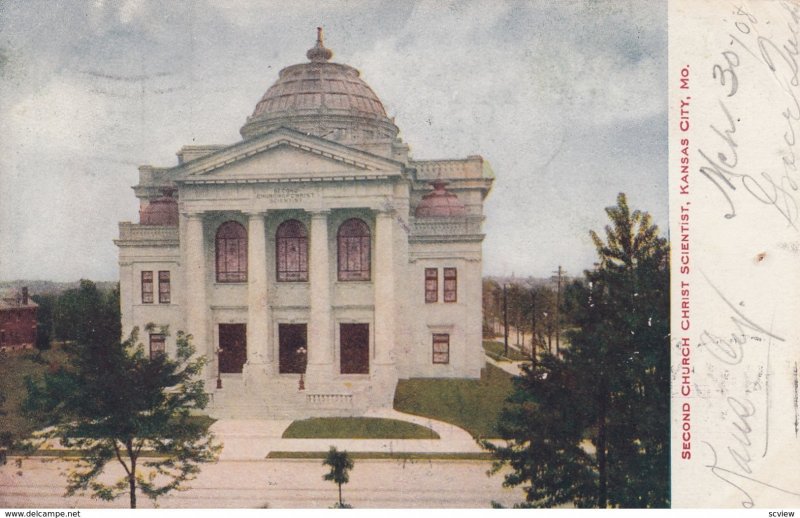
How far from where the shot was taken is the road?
418 inches

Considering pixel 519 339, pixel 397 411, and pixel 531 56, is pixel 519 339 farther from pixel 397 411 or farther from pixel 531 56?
pixel 531 56

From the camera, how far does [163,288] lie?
16219 mm

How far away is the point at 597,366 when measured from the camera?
8188 mm

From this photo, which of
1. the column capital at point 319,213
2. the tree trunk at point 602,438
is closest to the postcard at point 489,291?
the tree trunk at point 602,438

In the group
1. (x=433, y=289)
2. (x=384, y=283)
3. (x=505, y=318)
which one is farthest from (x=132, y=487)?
(x=433, y=289)

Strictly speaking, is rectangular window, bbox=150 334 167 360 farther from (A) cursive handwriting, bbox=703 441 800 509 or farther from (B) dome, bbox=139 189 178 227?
(A) cursive handwriting, bbox=703 441 800 509

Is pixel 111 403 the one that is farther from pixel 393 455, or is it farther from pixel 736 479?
pixel 736 479

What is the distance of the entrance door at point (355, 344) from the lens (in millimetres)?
17984

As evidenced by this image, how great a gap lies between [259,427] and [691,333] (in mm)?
10043

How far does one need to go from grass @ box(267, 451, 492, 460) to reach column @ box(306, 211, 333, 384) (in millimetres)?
4962

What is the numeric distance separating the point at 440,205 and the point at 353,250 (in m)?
3.42

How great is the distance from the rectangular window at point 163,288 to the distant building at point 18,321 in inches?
162

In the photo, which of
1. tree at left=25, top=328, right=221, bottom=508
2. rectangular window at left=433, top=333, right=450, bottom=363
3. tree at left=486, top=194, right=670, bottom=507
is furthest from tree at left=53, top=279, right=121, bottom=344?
rectangular window at left=433, top=333, right=450, bottom=363

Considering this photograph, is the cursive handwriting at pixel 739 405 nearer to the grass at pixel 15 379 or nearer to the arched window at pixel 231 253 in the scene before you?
the grass at pixel 15 379
